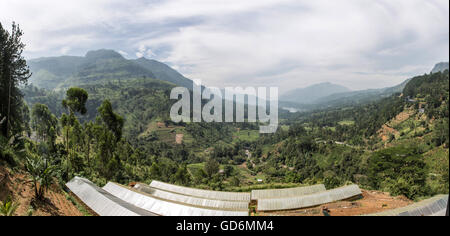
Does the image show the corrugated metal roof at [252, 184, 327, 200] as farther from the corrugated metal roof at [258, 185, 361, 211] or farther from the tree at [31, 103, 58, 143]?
the tree at [31, 103, 58, 143]

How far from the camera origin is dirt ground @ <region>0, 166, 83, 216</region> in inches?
315

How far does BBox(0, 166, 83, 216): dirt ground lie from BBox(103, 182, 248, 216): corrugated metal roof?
2374 mm

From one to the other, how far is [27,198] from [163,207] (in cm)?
509

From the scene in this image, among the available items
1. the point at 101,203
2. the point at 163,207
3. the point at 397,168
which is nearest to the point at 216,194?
the point at 163,207

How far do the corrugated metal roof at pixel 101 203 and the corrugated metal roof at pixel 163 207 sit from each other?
1.46ft

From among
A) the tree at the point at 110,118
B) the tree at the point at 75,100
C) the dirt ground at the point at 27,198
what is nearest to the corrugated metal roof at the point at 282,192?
the dirt ground at the point at 27,198

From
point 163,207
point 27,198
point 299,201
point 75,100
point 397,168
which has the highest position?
point 75,100

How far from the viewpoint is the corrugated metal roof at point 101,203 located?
889 centimetres

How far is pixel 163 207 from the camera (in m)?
9.65

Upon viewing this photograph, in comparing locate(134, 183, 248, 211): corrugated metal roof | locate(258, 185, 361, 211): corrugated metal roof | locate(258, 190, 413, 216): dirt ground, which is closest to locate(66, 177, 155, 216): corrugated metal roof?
locate(134, 183, 248, 211): corrugated metal roof

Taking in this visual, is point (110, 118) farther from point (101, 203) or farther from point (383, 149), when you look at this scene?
point (383, 149)

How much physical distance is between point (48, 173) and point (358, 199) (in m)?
15.8

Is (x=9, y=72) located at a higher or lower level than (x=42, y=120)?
higher
